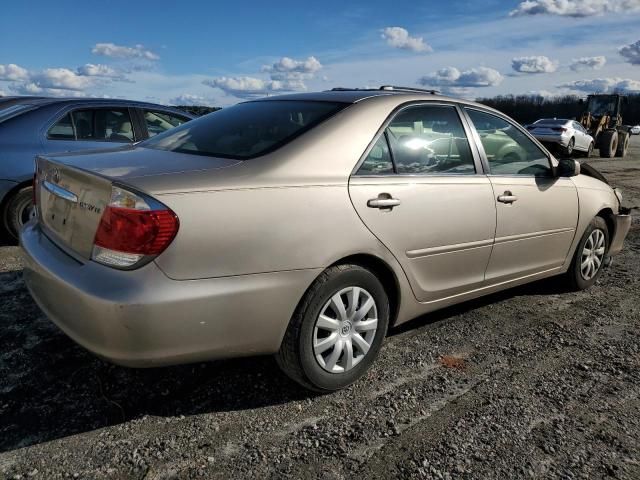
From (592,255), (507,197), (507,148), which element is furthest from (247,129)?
(592,255)

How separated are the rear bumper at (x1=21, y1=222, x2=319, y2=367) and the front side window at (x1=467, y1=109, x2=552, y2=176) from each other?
1765mm

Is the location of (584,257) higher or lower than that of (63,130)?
lower

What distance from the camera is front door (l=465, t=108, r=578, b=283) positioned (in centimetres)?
360

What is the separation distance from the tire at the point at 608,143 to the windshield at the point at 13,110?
764 inches

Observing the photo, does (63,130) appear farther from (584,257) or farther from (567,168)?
(584,257)

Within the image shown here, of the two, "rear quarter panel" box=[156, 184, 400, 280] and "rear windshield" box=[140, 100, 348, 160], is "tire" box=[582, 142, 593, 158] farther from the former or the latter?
"rear quarter panel" box=[156, 184, 400, 280]

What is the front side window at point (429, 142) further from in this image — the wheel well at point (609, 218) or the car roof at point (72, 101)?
the car roof at point (72, 101)

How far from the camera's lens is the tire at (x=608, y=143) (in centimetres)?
1961

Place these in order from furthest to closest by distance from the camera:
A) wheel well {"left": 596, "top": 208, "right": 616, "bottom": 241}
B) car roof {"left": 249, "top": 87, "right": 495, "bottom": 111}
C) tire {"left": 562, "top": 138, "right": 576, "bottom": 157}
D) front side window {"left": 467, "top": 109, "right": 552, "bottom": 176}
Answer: tire {"left": 562, "top": 138, "right": 576, "bottom": 157} → wheel well {"left": 596, "top": 208, "right": 616, "bottom": 241} → front side window {"left": 467, "top": 109, "right": 552, "bottom": 176} → car roof {"left": 249, "top": 87, "right": 495, "bottom": 111}

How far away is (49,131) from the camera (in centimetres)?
532

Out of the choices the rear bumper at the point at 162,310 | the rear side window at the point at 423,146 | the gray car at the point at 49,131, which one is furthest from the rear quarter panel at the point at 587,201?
the gray car at the point at 49,131

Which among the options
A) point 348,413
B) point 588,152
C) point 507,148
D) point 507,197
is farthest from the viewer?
point 588,152

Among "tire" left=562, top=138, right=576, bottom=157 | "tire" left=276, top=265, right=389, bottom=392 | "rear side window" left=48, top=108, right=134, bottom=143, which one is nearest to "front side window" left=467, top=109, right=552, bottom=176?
"tire" left=276, top=265, right=389, bottom=392

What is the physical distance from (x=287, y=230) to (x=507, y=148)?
6.79 feet
